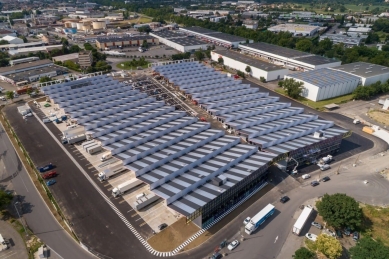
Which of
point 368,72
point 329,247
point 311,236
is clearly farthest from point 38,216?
point 368,72

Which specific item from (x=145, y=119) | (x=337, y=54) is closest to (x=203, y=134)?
(x=145, y=119)

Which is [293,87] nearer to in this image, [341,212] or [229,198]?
[341,212]

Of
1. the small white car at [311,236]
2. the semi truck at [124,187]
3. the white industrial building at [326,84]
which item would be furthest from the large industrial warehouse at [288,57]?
the semi truck at [124,187]

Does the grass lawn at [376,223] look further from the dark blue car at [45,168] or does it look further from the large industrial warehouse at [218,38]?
the large industrial warehouse at [218,38]

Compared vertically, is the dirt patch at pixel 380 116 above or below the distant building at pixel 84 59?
below

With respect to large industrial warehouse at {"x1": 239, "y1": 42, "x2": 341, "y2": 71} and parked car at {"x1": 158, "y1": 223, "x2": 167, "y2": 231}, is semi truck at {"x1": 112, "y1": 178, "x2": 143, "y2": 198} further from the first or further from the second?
large industrial warehouse at {"x1": 239, "y1": 42, "x2": 341, "y2": 71}

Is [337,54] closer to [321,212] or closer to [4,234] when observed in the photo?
[321,212]
